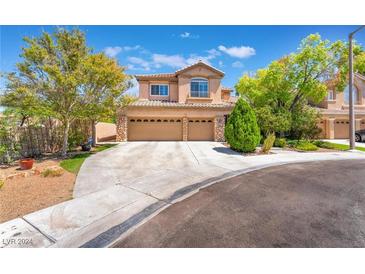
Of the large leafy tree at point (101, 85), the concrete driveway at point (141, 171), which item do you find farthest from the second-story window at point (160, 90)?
the concrete driveway at point (141, 171)

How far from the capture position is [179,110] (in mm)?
16828

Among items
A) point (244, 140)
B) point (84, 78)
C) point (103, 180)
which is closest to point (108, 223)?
point (103, 180)

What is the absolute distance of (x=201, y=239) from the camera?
2.98 metres

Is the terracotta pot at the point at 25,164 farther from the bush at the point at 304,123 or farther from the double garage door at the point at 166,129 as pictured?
the bush at the point at 304,123

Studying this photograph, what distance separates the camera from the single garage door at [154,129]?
16.7m

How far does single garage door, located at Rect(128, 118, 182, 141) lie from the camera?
16.7 meters

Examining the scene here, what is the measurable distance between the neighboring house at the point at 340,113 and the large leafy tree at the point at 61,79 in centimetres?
2192

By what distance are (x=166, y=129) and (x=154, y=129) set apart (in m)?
1.17

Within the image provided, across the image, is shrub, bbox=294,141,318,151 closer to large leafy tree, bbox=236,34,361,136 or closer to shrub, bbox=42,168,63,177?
large leafy tree, bbox=236,34,361,136

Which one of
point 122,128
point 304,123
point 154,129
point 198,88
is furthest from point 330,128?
point 122,128

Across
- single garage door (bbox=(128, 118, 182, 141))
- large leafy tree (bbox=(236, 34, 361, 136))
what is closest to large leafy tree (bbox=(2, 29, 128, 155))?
single garage door (bbox=(128, 118, 182, 141))

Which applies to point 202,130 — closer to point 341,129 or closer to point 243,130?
point 243,130
